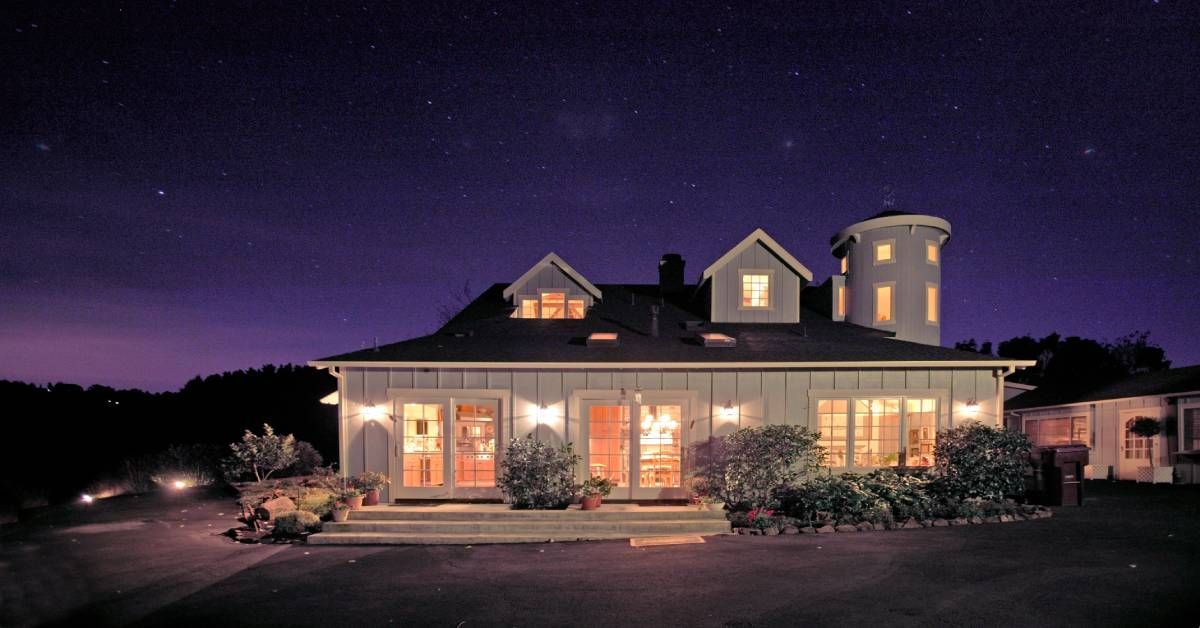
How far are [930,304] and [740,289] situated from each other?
6103 mm

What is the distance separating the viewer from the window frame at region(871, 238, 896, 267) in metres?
17.5

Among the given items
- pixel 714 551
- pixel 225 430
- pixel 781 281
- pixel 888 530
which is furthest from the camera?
pixel 225 430

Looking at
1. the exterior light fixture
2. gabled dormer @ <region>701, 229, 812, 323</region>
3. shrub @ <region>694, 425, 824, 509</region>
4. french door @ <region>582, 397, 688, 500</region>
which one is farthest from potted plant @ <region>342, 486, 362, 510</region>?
gabled dormer @ <region>701, 229, 812, 323</region>

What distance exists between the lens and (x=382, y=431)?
40.4 ft

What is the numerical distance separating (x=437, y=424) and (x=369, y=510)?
213cm

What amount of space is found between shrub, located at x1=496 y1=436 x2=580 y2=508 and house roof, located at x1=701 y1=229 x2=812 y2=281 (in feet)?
22.9

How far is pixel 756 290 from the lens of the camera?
16281 millimetres

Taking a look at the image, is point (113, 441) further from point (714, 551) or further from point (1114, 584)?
point (1114, 584)

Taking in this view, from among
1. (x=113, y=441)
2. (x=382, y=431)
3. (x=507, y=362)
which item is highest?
(x=507, y=362)

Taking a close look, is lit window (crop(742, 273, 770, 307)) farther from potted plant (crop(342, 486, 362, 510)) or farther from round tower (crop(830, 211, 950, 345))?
potted plant (crop(342, 486, 362, 510))

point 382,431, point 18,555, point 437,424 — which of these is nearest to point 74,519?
point 18,555

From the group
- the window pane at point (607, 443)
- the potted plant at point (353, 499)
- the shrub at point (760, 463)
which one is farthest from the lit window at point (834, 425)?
the potted plant at point (353, 499)

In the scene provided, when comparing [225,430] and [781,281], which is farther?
[225,430]

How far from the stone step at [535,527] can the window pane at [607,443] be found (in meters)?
1.92
